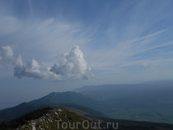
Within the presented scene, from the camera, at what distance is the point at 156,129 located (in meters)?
113

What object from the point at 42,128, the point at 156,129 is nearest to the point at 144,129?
the point at 156,129

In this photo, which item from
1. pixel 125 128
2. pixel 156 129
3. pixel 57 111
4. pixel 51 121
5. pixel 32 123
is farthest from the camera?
pixel 125 128

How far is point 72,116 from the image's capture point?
179 feet

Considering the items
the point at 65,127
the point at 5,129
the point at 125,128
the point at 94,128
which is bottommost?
the point at 125,128

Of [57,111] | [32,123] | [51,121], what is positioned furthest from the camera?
[57,111]

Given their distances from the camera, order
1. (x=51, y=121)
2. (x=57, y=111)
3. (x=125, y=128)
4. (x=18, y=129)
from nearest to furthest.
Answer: (x=18, y=129), (x=51, y=121), (x=57, y=111), (x=125, y=128)

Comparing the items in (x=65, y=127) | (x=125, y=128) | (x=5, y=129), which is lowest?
(x=125, y=128)

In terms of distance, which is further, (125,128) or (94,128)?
(125,128)

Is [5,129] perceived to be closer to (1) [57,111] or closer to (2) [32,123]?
(2) [32,123]

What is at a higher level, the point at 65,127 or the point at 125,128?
the point at 65,127

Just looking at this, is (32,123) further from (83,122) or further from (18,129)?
(83,122)

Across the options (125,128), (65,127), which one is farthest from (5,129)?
(125,128)

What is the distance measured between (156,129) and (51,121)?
321ft

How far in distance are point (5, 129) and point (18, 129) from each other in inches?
A: 171
